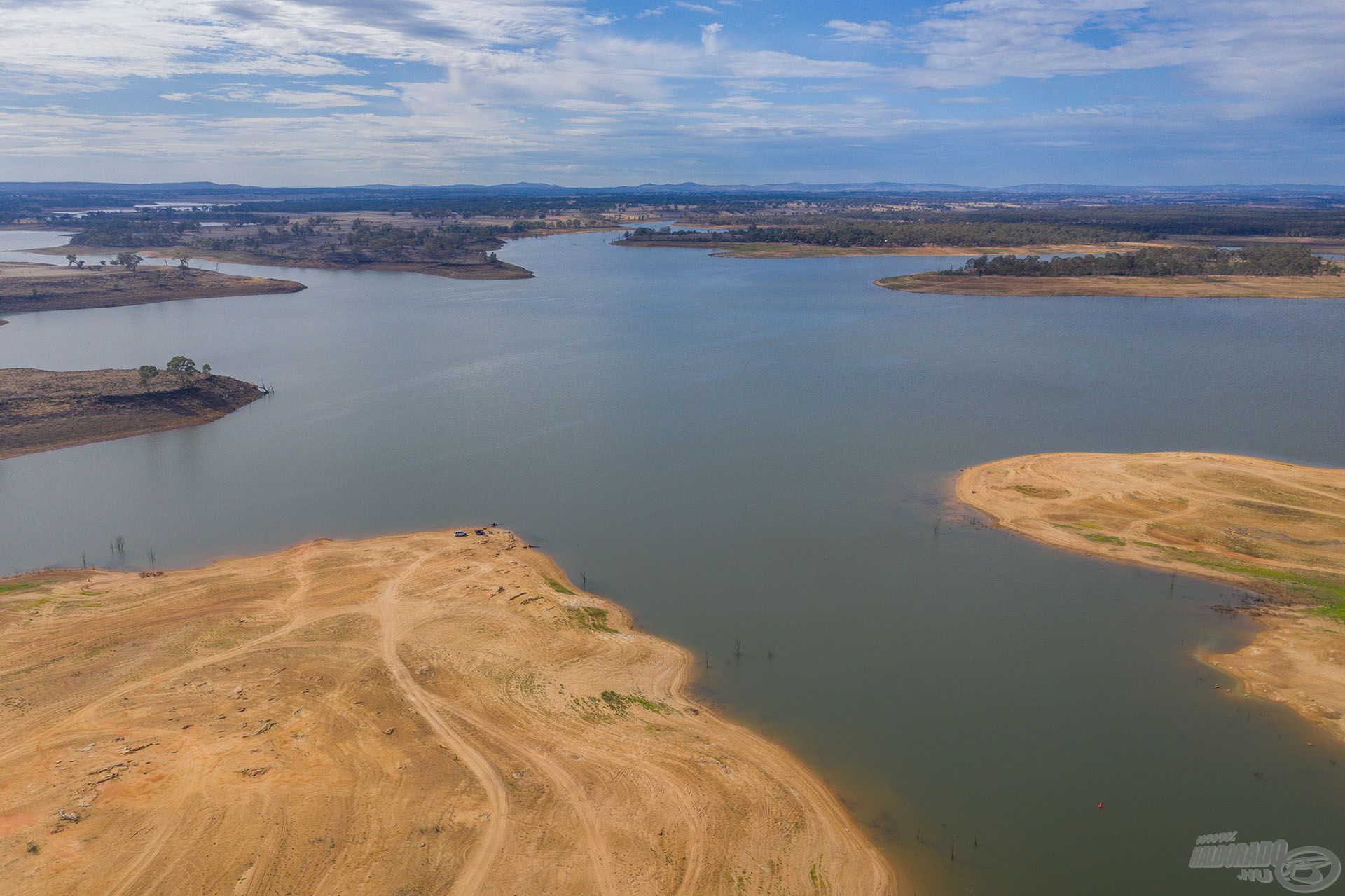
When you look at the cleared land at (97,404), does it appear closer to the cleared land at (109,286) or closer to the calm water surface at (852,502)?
the calm water surface at (852,502)

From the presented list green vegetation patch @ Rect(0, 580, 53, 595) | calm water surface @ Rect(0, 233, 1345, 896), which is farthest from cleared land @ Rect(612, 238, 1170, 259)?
green vegetation patch @ Rect(0, 580, 53, 595)

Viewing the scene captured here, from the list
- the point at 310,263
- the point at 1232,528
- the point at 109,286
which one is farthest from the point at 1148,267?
the point at 109,286

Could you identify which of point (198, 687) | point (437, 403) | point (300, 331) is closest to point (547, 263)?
point (300, 331)

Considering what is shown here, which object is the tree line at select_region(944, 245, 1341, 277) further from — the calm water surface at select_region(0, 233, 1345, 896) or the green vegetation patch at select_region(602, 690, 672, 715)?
the green vegetation patch at select_region(602, 690, 672, 715)

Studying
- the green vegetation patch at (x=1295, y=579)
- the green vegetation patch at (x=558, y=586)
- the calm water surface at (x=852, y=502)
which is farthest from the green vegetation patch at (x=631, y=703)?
the green vegetation patch at (x=1295, y=579)

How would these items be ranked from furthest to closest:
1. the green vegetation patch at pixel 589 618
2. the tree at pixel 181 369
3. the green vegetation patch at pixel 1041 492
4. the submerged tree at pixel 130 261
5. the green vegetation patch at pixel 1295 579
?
1. the submerged tree at pixel 130 261
2. the tree at pixel 181 369
3. the green vegetation patch at pixel 1041 492
4. the green vegetation patch at pixel 1295 579
5. the green vegetation patch at pixel 589 618
